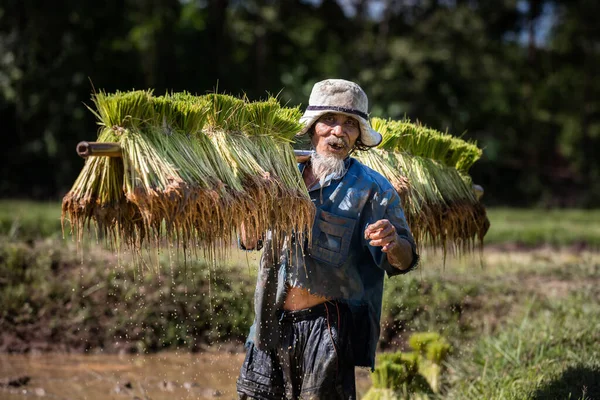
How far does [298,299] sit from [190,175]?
856mm

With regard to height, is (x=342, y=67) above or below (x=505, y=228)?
above

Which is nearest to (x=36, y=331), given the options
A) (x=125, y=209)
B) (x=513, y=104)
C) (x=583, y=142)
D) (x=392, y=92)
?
(x=125, y=209)

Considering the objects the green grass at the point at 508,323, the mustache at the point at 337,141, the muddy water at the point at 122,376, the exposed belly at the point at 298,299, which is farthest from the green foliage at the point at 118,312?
the mustache at the point at 337,141

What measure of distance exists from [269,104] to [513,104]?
2563 centimetres

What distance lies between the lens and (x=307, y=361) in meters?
3.90

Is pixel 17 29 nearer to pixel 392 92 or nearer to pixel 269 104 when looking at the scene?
pixel 392 92

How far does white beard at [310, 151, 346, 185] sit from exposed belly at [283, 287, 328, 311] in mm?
509

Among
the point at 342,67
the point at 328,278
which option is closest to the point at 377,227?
the point at 328,278

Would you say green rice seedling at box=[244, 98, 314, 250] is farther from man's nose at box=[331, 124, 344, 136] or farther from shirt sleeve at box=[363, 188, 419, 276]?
shirt sleeve at box=[363, 188, 419, 276]

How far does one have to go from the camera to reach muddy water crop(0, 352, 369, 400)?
245 inches

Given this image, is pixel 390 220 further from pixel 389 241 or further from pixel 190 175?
Answer: pixel 190 175

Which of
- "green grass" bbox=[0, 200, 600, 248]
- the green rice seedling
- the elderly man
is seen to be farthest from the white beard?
"green grass" bbox=[0, 200, 600, 248]

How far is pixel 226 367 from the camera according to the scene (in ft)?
23.9

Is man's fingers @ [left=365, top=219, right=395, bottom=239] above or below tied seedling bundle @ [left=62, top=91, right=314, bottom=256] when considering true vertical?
below
